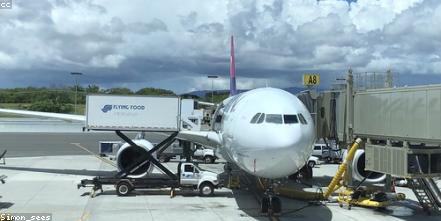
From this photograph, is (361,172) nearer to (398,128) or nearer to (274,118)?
(398,128)

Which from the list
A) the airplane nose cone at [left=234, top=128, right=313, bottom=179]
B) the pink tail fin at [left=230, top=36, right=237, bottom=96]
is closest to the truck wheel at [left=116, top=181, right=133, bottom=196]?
the airplane nose cone at [left=234, top=128, right=313, bottom=179]

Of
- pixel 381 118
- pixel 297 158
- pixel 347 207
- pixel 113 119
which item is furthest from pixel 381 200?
pixel 113 119

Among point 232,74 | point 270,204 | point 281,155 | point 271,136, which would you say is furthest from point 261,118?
point 232,74

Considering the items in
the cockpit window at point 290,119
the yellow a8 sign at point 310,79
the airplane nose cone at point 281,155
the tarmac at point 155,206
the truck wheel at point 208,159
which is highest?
the yellow a8 sign at point 310,79

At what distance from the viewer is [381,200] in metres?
19.1

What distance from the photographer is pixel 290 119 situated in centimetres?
1507

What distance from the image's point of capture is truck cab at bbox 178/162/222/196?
2148 centimetres

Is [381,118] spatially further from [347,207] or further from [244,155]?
[244,155]

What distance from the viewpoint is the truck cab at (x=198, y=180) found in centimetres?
2148

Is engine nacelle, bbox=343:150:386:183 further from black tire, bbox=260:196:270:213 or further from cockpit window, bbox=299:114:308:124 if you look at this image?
cockpit window, bbox=299:114:308:124

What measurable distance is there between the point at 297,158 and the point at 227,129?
13.0 feet

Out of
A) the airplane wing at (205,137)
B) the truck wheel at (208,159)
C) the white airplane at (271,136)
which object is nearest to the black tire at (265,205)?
the white airplane at (271,136)

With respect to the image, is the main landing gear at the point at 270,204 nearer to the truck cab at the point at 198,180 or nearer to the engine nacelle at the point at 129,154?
the truck cab at the point at 198,180

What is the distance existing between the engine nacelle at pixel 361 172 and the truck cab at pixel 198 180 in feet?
19.1
